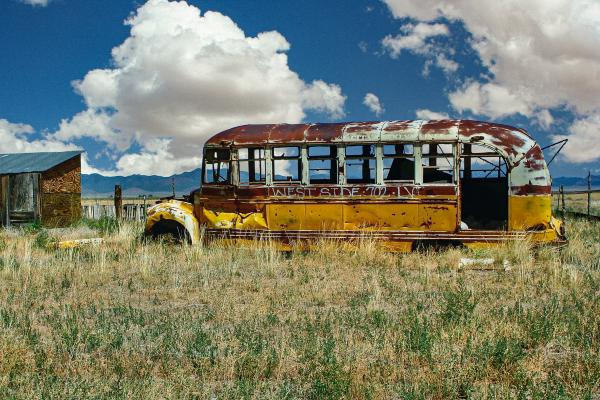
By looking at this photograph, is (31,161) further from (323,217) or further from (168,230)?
(323,217)

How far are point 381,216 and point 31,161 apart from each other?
1818cm

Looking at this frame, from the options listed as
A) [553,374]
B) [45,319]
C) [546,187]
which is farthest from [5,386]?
[546,187]

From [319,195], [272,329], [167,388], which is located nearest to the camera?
[167,388]

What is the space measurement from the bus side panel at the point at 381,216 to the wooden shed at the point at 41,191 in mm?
15390

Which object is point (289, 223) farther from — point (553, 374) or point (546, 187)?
point (553, 374)

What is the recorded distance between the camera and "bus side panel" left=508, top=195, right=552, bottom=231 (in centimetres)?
1072

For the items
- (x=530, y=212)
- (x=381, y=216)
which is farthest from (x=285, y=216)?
(x=530, y=212)

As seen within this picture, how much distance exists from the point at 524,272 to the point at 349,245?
3.57 metres

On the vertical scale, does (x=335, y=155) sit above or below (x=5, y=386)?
above

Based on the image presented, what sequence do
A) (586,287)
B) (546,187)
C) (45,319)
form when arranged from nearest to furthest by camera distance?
1. (45,319)
2. (586,287)
3. (546,187)

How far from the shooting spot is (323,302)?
730 cm

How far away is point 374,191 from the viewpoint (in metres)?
11.3

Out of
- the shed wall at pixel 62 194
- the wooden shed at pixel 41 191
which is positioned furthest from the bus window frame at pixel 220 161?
the shed wall at pixel 62 194

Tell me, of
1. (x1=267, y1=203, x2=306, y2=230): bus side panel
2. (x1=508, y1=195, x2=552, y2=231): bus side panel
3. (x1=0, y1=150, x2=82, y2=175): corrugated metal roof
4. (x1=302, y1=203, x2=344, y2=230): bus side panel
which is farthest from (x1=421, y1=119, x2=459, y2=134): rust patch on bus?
(x1=0, y1=150, x2=82, y2=175): corrugated metal roof
